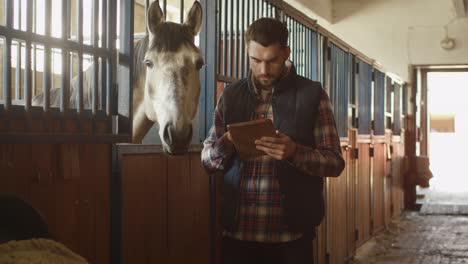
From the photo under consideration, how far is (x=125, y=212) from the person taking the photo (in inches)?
72.9

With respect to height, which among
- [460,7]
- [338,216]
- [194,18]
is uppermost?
[460,7]

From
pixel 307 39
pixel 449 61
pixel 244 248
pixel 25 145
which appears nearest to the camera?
pixel 25 145

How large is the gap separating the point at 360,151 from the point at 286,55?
3.68 meters

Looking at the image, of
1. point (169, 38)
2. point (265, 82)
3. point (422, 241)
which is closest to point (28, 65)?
point (169, 38)

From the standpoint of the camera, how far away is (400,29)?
9031 mm

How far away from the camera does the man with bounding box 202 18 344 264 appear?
1817mm

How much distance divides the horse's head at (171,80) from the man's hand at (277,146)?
0.26m

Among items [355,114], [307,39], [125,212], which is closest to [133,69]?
[125,212]

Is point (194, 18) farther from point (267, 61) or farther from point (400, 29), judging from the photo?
point (400, 29)

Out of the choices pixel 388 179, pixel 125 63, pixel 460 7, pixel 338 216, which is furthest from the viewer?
pixel 460 7

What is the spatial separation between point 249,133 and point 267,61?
28cm

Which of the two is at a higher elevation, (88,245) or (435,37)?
(435,37)

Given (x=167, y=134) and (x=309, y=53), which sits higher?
(x=309, y=53)

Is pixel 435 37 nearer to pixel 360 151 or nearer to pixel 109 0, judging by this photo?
pixel 360 151
